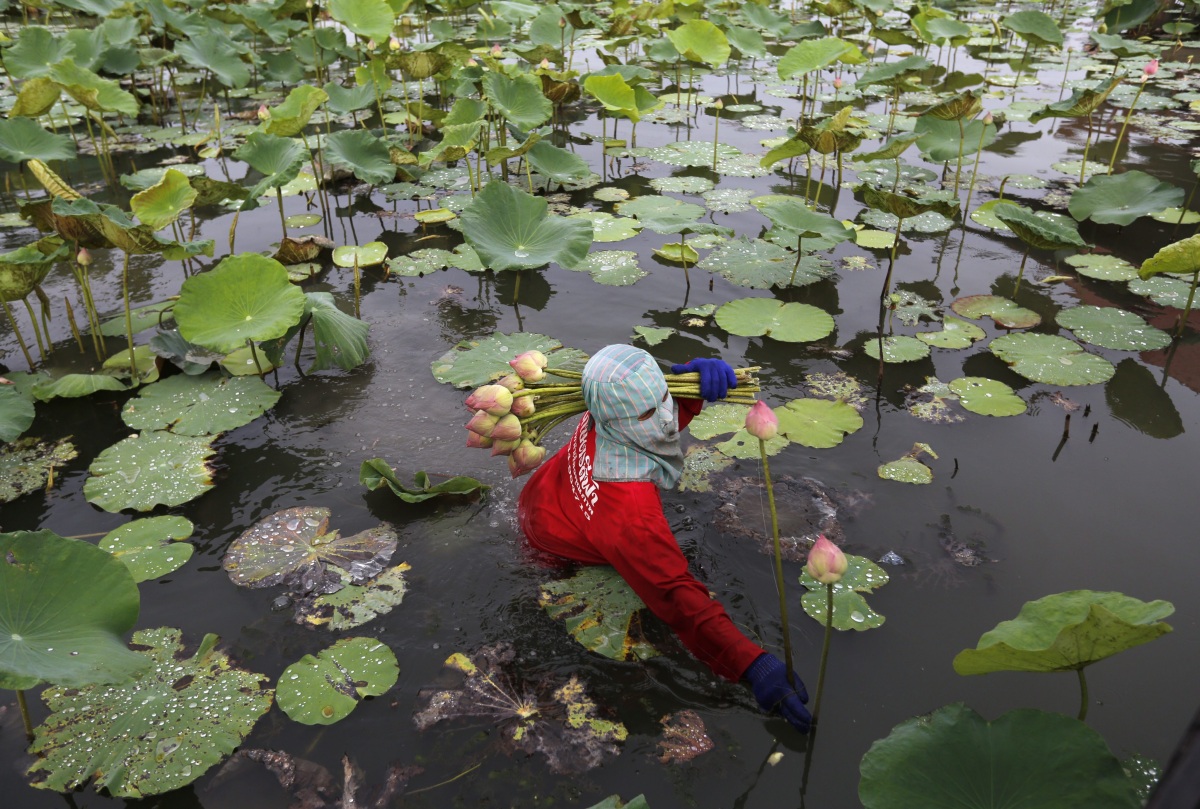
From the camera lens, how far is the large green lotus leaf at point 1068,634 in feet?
5.07

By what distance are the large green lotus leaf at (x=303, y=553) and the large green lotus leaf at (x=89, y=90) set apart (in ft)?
14.0

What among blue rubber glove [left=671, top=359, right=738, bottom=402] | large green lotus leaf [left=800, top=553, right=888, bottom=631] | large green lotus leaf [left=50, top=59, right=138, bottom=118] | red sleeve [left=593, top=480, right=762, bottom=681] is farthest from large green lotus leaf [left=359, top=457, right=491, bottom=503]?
large green lotus leaf [left=50, top=59, right=138, bottom=118]

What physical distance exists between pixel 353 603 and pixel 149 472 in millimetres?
1198

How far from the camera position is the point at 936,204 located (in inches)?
147

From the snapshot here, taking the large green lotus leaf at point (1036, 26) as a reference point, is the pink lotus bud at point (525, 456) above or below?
below

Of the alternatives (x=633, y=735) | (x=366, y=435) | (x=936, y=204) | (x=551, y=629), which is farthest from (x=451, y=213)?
(x=633, y=735)

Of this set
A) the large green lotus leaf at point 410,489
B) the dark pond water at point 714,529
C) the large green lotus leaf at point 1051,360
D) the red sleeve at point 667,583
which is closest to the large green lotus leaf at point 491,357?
the dark pond water at point 714,529

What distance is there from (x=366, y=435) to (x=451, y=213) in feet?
8.24

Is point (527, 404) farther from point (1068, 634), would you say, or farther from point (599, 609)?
point (1068, 634)

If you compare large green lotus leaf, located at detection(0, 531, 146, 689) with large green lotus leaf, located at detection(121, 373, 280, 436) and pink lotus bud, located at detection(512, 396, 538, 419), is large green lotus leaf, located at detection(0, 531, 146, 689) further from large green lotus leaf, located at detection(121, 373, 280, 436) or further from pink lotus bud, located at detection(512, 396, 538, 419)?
large green lotus leaf, located at detection(121, 373, 280, 436)

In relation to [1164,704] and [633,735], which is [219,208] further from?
[1164,704]

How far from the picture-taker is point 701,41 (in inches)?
275

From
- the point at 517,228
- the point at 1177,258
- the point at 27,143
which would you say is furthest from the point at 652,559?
the point at 27,143

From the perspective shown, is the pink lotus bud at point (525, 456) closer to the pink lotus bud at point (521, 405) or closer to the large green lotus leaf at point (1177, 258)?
the pink lotus bud at point (521, 405)
